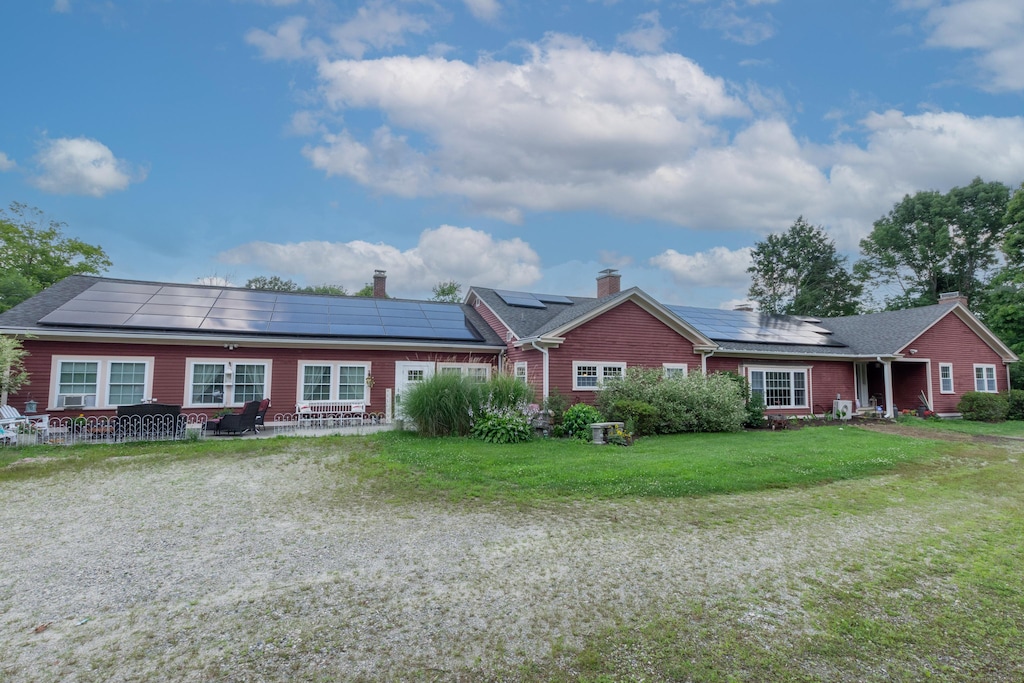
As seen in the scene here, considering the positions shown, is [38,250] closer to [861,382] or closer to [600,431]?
[600,431]

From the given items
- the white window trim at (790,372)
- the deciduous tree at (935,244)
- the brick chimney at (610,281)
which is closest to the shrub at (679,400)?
the white window trim at (790,372)

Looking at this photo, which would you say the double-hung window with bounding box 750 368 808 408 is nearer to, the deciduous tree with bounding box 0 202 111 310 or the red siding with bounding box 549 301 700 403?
the red siding with bounding box 549 301 700 403

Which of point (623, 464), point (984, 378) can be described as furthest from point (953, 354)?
point (623, 464)

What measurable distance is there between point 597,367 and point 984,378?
19.1 meters

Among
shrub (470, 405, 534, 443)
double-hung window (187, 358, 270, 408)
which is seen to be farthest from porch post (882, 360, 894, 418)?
double-hung window (187, 358, 270, 408)

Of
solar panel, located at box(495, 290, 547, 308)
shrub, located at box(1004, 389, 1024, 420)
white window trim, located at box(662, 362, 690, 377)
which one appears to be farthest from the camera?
shrub, located at box(1004, 389, 1024, 420)

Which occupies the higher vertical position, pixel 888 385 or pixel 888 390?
pixel 888 385

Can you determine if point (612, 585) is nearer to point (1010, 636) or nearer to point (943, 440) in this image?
point (1010, 636)

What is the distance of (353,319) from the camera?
682 inches

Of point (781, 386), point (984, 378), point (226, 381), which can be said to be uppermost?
point (984, 378)

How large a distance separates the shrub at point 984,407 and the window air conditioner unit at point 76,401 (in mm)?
29400

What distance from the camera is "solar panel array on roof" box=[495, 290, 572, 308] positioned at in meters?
18.9

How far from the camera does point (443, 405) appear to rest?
12289 millimetres

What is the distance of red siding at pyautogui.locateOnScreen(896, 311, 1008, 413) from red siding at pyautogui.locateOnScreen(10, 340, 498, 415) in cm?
1881
